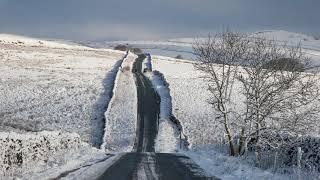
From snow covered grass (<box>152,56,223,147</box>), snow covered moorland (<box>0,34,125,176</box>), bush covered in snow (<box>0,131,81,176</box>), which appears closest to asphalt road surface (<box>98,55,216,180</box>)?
snow covered moorland (<box>0,34,125,176</box>)

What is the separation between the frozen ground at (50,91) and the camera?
52.4 metres

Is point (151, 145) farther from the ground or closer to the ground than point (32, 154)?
closer to the ground

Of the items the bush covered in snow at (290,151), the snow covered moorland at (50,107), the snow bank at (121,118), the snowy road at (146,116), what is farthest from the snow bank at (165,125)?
the bush covered in snow at (290,151)

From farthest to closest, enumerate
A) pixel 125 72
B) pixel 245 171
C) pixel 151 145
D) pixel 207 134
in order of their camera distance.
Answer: pixel 125 72 → pixel 207 134 → pixel 151 145 → pixel 245 171

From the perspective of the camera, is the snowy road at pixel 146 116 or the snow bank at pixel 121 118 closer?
the snow bank at pixel 121 118

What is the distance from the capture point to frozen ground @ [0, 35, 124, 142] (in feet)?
172

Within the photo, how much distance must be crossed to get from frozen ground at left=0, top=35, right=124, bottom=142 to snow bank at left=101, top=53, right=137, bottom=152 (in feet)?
5.43

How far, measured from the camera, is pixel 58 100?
209 ft

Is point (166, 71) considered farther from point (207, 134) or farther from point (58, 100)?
point (207, 134)

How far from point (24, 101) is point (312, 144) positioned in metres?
45.3

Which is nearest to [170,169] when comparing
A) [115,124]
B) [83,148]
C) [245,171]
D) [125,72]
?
[245,171]

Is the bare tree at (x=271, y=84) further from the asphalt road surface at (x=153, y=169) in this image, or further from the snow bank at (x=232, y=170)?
the asphalt road surface at (x=153, y=169)

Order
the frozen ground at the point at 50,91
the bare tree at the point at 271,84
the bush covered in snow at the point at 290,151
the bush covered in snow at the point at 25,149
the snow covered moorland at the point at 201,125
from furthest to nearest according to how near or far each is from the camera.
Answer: the frozen ground at the point at 50,91 < the bare tree at the point at 271,84 < the bush covered in snow at the point at 290,151 < the snow covered moorland at the point at 201,125 < the bush covered in snow at the point at 25,149

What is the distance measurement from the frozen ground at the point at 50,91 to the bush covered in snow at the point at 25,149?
2083 cm
